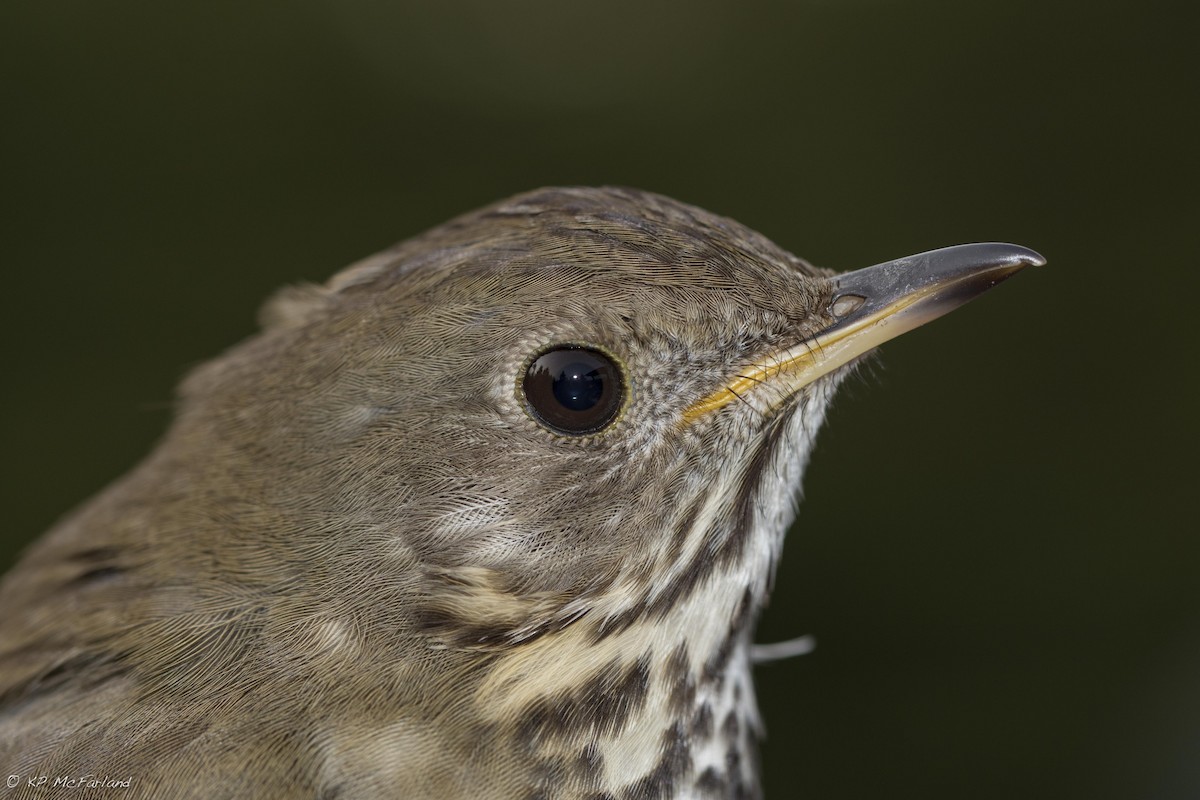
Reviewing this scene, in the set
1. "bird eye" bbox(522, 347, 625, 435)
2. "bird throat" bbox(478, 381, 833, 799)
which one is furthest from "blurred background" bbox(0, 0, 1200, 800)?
"bird eye" bbox(522, 347, 625, 435)

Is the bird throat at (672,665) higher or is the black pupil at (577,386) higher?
→ the black pupil at (577,386)

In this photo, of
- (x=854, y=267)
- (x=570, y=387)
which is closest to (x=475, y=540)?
(x=570, y=387)

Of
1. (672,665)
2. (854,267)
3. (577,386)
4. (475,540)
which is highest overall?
(854,267)

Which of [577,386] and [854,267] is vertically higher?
[854,267]

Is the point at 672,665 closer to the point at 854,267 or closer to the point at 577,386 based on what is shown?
the point at 577,386

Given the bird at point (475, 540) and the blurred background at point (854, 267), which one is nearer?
the bird at point (475, 540)

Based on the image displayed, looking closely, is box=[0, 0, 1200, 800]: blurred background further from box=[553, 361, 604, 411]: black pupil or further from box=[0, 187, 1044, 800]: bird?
box=[553, 361, 604, 411]: black pupil

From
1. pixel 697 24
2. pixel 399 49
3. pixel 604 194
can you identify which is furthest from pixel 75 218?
pixel 604 194

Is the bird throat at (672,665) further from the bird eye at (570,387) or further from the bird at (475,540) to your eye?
the bird eye at (570,387)

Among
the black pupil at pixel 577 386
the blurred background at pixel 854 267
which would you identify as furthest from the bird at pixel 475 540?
the blurred background at pixel 854 267
